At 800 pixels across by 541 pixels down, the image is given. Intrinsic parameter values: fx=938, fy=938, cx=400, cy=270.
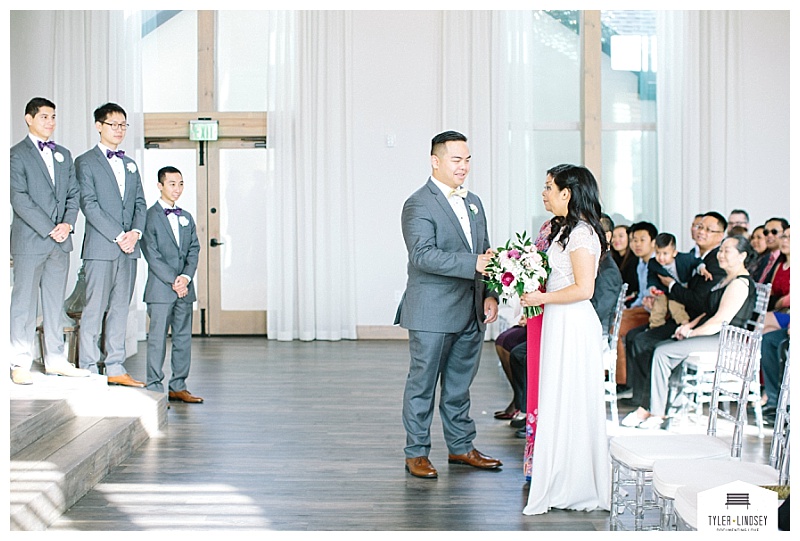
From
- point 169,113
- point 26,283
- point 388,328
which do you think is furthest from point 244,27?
point 26,283

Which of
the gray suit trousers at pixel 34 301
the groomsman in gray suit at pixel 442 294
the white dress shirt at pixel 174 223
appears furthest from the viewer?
the white dress shirt at pixel 174 223

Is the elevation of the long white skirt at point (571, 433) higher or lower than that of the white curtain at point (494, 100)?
lower

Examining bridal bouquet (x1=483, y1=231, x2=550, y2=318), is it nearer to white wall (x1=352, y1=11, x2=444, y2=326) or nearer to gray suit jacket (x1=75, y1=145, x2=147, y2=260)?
gray suit jacket (x1=75, y1=145, x2=147, y2=260)

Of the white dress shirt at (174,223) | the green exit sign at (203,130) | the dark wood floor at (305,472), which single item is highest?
the green exit sign at (203,130)

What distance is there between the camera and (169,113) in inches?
432

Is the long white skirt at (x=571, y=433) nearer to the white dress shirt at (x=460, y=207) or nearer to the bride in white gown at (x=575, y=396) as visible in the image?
the bride in white gown at (x=575, y=396)

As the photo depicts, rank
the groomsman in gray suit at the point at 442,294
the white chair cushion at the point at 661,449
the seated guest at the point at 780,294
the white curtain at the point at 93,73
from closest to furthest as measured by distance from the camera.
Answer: the white chair cushion at the point at 661,449 < the groomsman in gray suit at the point at 442,294 < the seated guest at the point at 780,294 < the white curtain at the point at 93,73

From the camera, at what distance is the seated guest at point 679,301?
632 cm

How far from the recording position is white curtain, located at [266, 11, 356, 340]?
35.3 ft

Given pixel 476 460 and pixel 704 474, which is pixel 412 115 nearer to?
pixel 476 460

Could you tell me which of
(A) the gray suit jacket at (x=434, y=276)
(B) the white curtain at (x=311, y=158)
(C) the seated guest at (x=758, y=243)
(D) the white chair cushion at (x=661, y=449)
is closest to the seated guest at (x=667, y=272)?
(C) the seated guest at (x=758, y=243)

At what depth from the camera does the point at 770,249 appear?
7562 millimetres

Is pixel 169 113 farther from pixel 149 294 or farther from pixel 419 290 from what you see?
pixel 419 290

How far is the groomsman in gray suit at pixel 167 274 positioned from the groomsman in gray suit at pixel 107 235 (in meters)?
0.27
